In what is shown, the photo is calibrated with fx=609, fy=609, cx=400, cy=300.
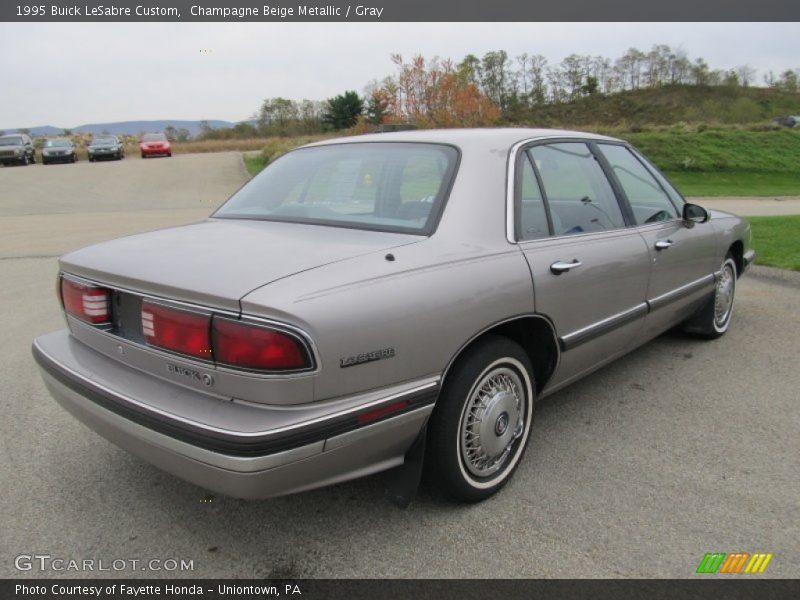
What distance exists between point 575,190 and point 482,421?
1.52 meters

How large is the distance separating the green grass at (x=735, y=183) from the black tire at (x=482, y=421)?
756 inches

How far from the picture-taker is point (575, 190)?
11.1 feet

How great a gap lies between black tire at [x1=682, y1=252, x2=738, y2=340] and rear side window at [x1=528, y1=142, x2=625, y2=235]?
1641 mm

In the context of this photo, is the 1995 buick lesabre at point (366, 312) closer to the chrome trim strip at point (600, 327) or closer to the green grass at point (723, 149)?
the chrome trim strip at point (600, 327)

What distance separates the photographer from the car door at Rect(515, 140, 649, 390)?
2.84 metres

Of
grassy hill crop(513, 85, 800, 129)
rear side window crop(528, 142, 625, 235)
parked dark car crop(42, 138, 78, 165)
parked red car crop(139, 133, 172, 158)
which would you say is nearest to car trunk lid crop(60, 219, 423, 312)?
rear side window crop(528, 142, 625, 235)

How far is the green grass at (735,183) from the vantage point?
68.1 feet

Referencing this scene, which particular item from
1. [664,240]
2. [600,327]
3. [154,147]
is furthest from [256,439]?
[154,147]

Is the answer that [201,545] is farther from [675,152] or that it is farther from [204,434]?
[675,152]

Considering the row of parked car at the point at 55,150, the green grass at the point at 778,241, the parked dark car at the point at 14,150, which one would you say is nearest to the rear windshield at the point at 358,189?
the green grass at the point at 778,241

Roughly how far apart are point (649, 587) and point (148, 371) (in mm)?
1977

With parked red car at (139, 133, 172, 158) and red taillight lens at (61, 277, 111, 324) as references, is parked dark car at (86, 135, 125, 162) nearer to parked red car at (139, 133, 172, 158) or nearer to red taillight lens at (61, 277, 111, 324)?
parked red car at (139, 133, 172, 158)

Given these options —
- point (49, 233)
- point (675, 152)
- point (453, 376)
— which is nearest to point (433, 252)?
point (453, 376)

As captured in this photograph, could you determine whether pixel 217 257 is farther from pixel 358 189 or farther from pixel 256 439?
pixel 358 189
